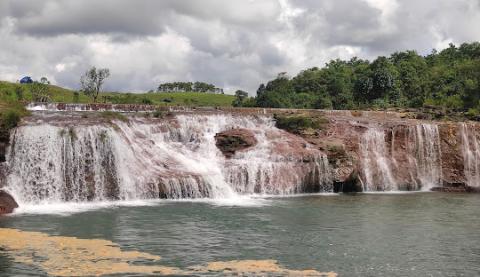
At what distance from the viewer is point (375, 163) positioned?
138 ft

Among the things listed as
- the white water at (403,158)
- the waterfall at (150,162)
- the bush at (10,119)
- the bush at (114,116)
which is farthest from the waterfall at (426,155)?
the bush at (10,119)

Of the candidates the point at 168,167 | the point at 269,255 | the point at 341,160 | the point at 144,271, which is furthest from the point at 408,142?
the point at 144,271

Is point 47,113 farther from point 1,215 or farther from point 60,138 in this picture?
point 1,215

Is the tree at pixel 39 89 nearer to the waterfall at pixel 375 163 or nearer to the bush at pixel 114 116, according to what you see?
the bush at pixel 114 116

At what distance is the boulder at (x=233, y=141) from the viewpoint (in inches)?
1534

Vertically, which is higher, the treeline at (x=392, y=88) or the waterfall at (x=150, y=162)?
the treeline at (x=392, y=88)

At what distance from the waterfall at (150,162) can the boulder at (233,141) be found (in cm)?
40

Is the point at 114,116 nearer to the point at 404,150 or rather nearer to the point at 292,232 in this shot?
the point at 292,232

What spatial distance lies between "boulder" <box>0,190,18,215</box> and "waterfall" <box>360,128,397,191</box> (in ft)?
76.1

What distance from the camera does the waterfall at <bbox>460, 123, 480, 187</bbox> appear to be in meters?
44.2

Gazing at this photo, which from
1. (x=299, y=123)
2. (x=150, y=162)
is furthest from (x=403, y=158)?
(x=150, y=162)

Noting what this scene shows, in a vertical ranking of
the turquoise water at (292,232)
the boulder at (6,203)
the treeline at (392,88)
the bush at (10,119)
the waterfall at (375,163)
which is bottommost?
the turquoise water at (292,232)

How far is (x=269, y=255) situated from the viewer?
18766 mm

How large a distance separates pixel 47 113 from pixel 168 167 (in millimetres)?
9507
